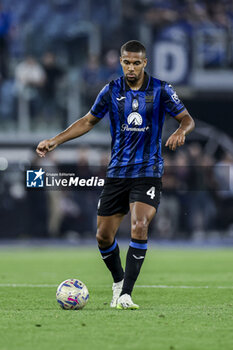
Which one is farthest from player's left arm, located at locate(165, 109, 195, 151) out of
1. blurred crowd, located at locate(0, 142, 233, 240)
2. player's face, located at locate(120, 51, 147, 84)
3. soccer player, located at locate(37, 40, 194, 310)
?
blurred crowd, located at locate(0, 142, 233, 240)

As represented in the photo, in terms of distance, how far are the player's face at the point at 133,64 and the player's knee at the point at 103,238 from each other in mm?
1298

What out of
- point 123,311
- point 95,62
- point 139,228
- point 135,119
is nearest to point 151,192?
point 139,228

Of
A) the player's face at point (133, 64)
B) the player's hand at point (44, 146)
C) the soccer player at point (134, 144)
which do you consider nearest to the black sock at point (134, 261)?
the soccer player at point (134, 144)

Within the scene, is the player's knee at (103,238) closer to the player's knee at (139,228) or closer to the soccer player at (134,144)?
the soccer player at (134,144)

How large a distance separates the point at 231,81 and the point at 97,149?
4.94 m

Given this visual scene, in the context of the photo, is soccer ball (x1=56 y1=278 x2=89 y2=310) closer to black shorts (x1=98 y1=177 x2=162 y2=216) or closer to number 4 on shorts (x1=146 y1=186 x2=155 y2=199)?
black shorts (x1=98 y1=177 x2=162 y2=216)

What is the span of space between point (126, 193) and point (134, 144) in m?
0.42

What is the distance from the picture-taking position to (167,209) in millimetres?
17375

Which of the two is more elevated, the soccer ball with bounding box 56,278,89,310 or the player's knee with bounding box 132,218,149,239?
the player's knee with bounding box 132,218,149,239

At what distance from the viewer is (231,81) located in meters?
23.8

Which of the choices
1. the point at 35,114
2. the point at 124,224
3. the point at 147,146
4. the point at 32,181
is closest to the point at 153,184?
the point at 147,146

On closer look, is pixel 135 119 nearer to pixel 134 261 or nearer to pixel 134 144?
pixel 134 144

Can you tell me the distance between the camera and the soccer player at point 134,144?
6.55m

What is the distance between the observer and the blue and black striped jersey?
21.9ft
